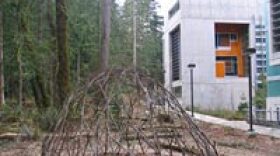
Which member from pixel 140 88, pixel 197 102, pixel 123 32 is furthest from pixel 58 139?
pixel 123 32

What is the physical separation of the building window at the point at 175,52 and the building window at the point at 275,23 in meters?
17.2

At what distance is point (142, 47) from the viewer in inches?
1678

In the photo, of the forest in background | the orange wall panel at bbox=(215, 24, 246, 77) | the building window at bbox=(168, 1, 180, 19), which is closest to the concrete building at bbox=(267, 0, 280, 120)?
the forest in background

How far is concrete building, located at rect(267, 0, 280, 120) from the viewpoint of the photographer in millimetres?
14816

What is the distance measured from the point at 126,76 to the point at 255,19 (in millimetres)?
28676

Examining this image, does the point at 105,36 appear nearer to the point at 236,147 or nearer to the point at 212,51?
the point at 236,147

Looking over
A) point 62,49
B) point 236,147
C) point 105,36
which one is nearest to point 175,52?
point 105,36

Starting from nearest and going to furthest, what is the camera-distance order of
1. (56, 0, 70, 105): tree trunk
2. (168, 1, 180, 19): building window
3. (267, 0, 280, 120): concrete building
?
(56, 0, 70, 105): tree trunk, (267, 0, 280, 120): concrete building, (168, 1, 180, 19): building window

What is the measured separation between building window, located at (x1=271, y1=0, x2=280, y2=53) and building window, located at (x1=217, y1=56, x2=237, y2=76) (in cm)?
1693

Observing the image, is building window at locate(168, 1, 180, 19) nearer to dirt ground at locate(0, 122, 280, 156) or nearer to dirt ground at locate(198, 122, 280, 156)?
dirt ground at locate(198, 122, 280, 156)

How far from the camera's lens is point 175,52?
34.6m

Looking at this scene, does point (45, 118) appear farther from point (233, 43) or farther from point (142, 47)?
point (142, 47)

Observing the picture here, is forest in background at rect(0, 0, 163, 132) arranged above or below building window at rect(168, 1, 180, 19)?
below

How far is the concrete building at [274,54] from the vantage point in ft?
48.6
